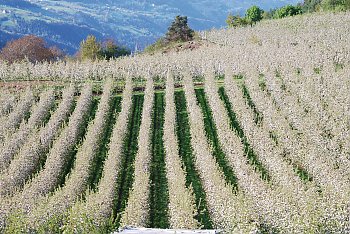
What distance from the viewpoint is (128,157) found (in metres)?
Result: 44.3

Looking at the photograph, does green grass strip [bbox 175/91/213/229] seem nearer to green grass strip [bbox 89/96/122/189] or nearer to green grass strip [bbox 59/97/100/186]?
green grass strip [bbox 89/96/122/189]

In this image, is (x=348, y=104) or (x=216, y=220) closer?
(x=216, y=220)

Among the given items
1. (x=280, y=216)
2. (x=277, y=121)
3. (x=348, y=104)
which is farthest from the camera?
(x=348, y=104)

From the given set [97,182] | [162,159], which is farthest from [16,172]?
[162,159]

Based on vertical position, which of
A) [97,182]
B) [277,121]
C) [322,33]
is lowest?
[97,182]

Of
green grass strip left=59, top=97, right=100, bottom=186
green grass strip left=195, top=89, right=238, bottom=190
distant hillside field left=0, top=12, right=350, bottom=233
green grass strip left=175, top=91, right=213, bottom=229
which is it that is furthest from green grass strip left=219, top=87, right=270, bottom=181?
green grass strip left=59, top=97, right=100, bottom=186

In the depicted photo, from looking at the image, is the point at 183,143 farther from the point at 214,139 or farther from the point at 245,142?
the point at 245,142

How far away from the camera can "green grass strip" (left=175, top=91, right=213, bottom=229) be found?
3416 cm

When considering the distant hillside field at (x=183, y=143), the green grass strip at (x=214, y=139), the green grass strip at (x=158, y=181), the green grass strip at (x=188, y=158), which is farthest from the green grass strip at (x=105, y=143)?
the green grass strip at (x=214, y=139)

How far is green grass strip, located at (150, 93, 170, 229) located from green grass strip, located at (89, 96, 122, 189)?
3614 millimetres

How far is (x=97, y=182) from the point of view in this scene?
39781 mm

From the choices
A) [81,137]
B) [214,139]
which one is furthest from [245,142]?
[81,137]

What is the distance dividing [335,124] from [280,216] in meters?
17.1

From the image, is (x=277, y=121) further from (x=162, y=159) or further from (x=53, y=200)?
(x=53, y=200)
